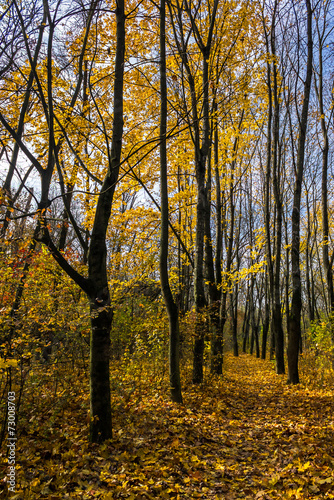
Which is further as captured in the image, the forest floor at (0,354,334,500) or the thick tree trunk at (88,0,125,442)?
the thick tree trunk at (88,0,125,442)

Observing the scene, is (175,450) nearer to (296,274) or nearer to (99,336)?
(99,336)

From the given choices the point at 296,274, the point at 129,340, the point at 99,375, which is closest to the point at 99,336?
the point at 99,375

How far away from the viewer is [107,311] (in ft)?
11.9

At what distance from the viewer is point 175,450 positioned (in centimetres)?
365

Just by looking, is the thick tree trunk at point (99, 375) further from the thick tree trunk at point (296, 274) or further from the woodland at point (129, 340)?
the thick tree trunk at point (296, 274)

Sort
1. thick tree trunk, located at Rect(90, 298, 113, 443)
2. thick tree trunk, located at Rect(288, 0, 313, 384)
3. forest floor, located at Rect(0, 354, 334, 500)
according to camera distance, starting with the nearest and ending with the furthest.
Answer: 1. forest floor, located at Rect(0, 354, 334, 500)
2. thick tree trunk, located at Rect(90, 298, 113, 443)
3. thick tree trunk, located at Rect(288, 0, 313, 384)

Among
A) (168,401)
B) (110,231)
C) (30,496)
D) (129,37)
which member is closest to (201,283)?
(168,401)

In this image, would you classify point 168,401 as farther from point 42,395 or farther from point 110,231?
point 110,231

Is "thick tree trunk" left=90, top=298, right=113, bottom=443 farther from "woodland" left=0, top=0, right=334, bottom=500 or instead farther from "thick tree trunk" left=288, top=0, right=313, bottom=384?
"thick tree trunk" left=288, top=0, right=313, bottom=384

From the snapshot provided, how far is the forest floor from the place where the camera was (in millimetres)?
2803

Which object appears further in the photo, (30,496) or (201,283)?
(201,283)

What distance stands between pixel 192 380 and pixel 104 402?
11.6ft

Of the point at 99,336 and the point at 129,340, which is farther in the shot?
the point at 129,340

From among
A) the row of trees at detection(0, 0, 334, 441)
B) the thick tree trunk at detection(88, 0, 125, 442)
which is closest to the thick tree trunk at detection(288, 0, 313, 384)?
the row of trees at detection(0, 0, 334, 441)
